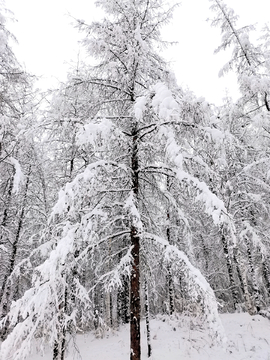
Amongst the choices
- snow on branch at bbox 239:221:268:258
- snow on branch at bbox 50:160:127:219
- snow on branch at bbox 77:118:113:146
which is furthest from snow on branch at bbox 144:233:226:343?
snow on branch at bbox 239:221:268:258

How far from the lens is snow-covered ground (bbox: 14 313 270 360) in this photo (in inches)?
347

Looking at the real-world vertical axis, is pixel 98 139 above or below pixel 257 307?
above

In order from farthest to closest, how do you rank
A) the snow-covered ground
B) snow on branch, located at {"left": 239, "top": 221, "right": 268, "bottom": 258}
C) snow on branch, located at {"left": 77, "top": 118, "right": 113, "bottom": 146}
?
snow on branch, located at {"left": 239, "top": 221, "right": 268, "bottom": 258} < the snow-covered ground < snow on branch, located at {"left": 77, "top": 118, "right": 113, "bottom": 146}

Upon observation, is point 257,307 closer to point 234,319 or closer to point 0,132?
point 234,319

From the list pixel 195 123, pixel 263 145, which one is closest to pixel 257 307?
pixel 263 145

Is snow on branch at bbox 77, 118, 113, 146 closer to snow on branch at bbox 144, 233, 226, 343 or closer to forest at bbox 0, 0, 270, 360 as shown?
forest at bbox 0, 0, 270, 360

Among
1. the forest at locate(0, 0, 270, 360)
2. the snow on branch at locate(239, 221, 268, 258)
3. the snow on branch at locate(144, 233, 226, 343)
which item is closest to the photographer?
the snow on branch at locate(144, 233, 226, 343)

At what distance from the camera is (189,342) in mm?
10078

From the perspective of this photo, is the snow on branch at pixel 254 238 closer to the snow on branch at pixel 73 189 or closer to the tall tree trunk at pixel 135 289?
the tall tree trunk at pixel 135 289

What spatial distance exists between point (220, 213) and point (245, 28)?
935 cm

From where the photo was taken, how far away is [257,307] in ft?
38.9

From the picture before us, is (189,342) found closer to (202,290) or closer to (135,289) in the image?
(135,289)

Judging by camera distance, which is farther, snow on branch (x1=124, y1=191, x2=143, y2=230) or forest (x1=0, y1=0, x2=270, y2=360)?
snow on branch (x1=124, y1=191, x2=143, y2=230)

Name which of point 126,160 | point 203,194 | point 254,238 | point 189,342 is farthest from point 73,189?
point 254,238
